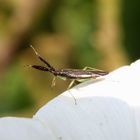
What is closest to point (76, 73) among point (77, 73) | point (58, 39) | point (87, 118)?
point (77, 73)

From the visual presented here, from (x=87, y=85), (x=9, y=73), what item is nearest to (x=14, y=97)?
(x=9, y=73)

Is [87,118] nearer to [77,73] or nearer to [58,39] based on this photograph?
[77,73]

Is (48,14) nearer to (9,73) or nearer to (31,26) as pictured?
(31,26)

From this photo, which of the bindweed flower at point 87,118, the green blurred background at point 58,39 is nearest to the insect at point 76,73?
the bindweed flower at point 87,118

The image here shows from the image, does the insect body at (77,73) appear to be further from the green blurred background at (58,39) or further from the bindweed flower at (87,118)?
the green blurred background at (58,39)

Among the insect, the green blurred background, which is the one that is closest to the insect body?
the insect
